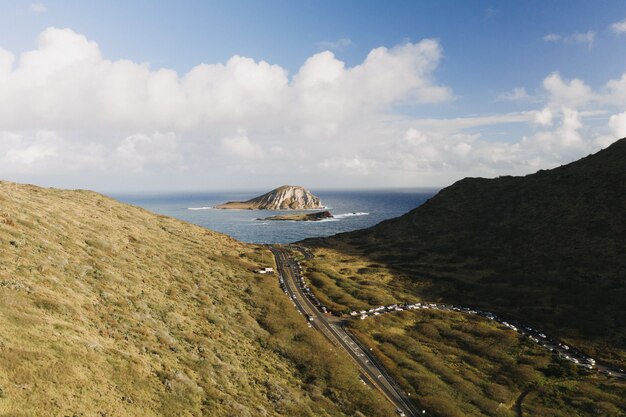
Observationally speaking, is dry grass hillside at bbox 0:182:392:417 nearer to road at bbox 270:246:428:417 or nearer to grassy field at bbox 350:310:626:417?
road at bbox 270:246:428:417

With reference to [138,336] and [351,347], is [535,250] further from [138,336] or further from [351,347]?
[138,336]

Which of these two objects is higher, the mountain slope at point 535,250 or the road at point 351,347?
the mountain slope at point 535,250

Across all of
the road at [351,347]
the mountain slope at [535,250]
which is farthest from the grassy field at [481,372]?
the mountain slope at [535,250]

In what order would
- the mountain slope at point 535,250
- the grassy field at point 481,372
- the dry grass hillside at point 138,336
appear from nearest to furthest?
the dry grass hillside at point 138,336
the grassy field at point 481,372
the mountain slope at point 535,250

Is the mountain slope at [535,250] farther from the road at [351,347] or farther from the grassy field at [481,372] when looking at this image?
the road at [351,347]

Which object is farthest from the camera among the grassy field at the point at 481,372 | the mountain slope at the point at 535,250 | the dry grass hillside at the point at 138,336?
the mountain slope at the point at 535,250

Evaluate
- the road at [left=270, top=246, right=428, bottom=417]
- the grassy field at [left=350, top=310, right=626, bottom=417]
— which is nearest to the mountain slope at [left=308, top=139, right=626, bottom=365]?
the grassy field at [left=350, top=310, right=626, bottom=417]

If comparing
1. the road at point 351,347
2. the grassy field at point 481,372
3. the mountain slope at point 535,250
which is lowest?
the grassy field at point 481,372

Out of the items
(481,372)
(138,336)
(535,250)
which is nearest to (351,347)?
(481,372)
